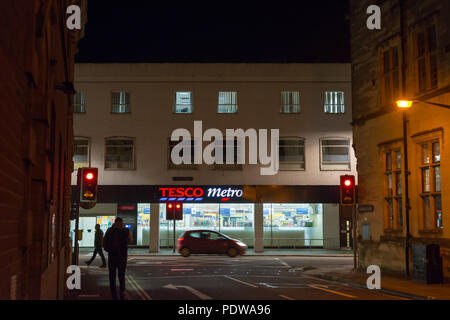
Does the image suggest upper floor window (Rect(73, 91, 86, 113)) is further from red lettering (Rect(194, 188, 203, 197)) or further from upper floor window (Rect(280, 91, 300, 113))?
upper floor window (Rect(280, 91, 300, 113))

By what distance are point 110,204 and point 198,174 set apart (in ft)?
21.6

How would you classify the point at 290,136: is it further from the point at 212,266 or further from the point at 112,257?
the point at 112,257

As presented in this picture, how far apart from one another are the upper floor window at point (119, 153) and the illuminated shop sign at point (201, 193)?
2695 mm

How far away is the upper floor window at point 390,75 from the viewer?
21172 mm

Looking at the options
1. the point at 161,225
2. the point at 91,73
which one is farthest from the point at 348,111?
the point at 91,73

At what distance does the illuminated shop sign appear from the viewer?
3600cm

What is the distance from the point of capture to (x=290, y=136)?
120 feet

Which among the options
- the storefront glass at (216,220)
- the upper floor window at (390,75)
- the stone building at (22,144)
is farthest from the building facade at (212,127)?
the stone building at (22,144)

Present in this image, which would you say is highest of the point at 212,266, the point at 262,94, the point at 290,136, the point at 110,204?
the point at 262,94

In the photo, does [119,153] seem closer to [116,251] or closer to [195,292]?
[195,292]

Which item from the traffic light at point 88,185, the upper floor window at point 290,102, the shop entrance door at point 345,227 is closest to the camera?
the traffic light at point 88,185

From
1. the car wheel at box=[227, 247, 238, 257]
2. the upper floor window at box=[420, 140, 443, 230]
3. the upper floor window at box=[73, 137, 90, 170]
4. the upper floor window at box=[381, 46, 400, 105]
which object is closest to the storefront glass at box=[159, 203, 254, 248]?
the upper floor window at box=[73, 137, 90, 170]

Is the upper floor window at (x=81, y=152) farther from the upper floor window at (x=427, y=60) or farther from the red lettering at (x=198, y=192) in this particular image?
the upper floor window at (x=427, y=60)
